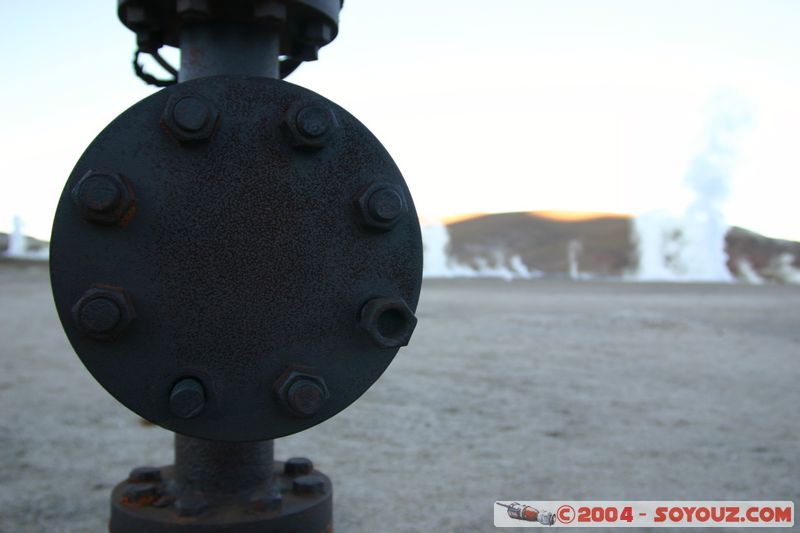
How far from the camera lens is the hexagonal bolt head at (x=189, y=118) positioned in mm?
1645

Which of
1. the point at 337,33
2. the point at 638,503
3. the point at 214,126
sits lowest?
the point at 638,503

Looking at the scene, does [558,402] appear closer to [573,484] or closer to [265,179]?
[573,484]

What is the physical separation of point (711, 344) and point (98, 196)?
8355mm

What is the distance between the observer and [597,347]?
812 centimetres

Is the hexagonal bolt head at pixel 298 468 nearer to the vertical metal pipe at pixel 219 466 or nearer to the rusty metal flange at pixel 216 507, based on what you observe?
the rusty metal flange at pixel 216 507

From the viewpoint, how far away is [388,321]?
1.77m

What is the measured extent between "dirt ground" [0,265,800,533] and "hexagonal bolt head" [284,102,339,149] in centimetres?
178

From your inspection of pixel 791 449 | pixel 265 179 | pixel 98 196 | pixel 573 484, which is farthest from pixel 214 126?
pixel 791 449

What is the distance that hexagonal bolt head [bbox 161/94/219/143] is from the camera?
1.64 metres

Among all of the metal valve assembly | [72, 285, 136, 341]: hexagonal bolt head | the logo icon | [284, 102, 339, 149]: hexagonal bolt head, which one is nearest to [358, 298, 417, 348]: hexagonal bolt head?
the metal valve assembly

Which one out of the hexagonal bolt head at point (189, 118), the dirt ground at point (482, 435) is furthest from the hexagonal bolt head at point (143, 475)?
the hexagonal bolt head at point (189, 118)

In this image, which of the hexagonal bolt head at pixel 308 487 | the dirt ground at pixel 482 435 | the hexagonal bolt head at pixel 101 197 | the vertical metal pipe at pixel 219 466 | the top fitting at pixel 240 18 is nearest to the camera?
the hexagonal bolt head at pixel 101 197

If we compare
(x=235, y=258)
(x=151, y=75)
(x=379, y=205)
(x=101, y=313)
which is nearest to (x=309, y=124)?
(x=379, y=205)

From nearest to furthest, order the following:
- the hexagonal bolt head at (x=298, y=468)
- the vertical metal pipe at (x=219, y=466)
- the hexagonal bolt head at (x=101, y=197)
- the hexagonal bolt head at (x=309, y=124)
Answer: the hexagonal bolt head at (x=101, y=197)
the hexagonal bolt head at (x=309, y=124)
the vertical metal pipe at (x=219, y=466)
the hexagonal bolt head at (x=298, y=468)
